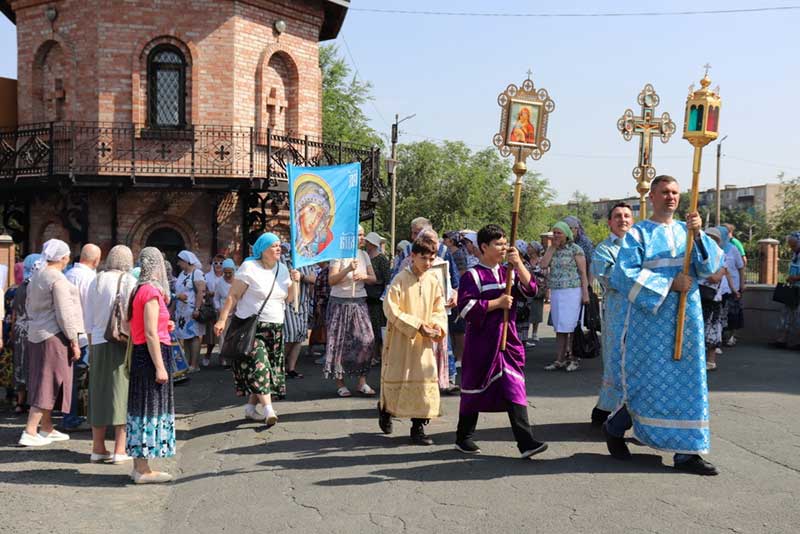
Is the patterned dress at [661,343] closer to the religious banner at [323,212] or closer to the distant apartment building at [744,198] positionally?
the religious banner at [323,212]

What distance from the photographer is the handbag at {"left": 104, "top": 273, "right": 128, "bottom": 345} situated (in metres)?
6.82

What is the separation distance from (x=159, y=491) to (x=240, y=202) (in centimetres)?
1583

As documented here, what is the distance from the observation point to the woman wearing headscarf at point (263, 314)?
26.3 feet

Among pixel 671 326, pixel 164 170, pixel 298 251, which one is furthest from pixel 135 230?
pixel 671 326

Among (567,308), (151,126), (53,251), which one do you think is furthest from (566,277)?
(151,126)

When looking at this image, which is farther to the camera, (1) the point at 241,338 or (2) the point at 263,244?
(2) the point at 263,244

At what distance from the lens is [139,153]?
20516 millimetres

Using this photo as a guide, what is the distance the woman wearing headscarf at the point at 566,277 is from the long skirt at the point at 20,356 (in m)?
6.22

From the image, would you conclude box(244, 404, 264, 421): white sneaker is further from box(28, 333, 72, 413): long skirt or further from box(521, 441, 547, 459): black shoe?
box(521, 441, 547, 459): black shoe

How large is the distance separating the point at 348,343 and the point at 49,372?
310cm

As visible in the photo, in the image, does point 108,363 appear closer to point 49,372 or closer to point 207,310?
point 49,372

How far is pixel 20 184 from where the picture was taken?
20.5 metres

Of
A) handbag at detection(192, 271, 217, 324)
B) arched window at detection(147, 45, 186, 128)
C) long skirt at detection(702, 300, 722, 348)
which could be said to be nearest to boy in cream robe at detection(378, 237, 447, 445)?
long skirt at detection(702, 300, 722, 348)

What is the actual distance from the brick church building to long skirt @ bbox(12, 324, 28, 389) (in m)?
11.1
